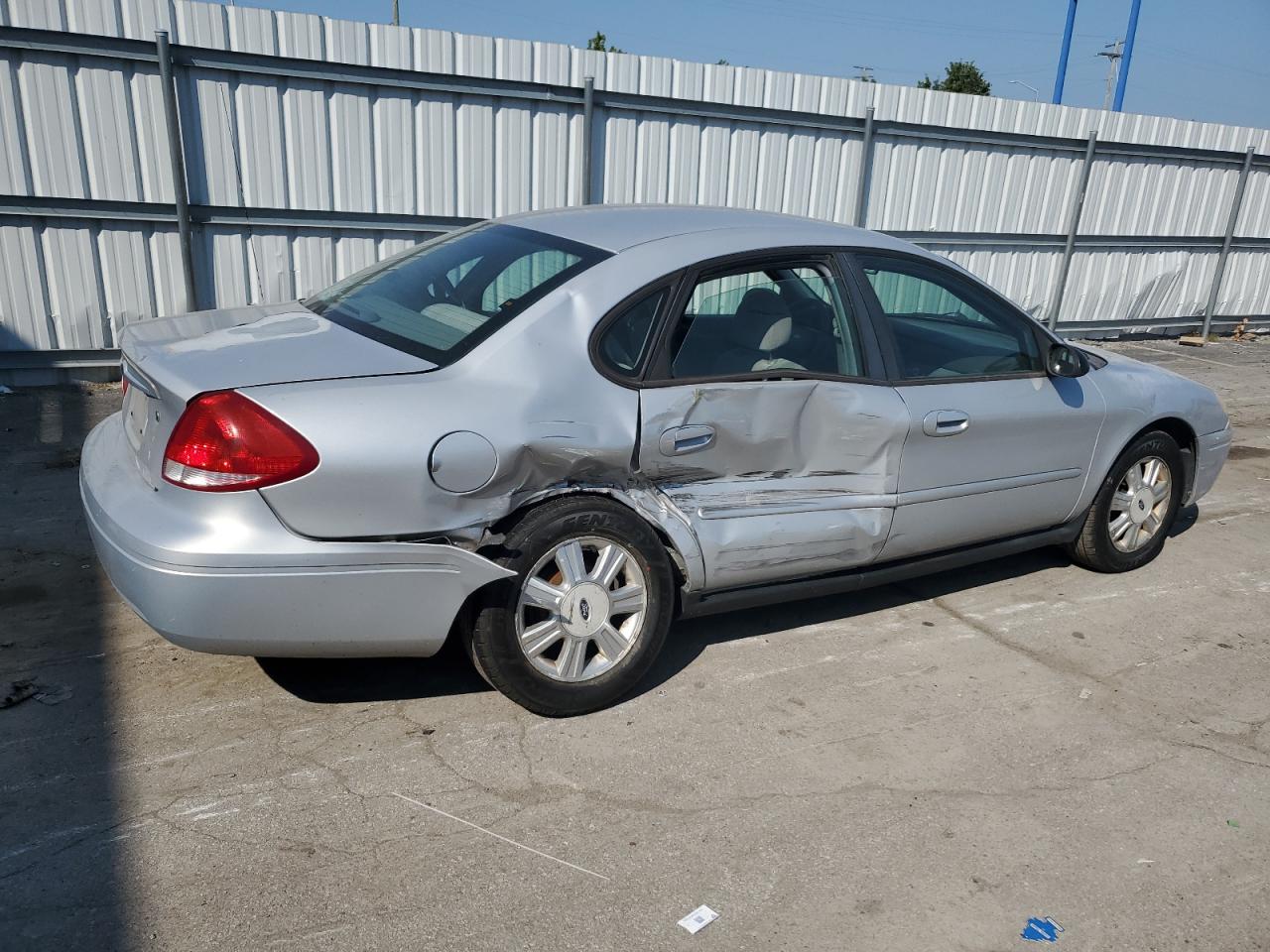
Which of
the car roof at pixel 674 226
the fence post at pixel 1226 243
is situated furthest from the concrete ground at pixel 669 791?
the fence post at pixel 1226 243

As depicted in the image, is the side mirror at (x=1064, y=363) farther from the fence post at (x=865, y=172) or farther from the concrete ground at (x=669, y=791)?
the fence post at (x=865, y=172)

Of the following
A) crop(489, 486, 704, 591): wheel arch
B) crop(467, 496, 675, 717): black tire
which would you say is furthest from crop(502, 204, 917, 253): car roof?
crop(467, 496, 675, 717): black tire

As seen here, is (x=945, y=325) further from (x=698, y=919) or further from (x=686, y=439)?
(x=698, y=919)

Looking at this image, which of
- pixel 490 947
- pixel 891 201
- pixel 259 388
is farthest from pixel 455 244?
pixel 891 201

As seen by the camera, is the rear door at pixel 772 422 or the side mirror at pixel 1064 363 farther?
the side mirror at pixel 1064 363

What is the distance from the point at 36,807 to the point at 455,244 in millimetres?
2449

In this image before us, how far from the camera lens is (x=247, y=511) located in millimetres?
2971

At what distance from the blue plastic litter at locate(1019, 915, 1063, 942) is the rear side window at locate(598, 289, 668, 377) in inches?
78.2

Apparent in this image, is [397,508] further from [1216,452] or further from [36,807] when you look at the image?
[1216,452]

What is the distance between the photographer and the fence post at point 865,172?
10047mm

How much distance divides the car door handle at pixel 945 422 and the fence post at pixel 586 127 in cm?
524

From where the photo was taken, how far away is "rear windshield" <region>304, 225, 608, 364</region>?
350 centimetres

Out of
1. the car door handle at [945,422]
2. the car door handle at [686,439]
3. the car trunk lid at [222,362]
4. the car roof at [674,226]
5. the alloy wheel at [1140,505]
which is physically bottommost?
the alloy wheel at [1140,505]

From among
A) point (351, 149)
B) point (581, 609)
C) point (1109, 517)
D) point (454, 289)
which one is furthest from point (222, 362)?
point (351, 149)
